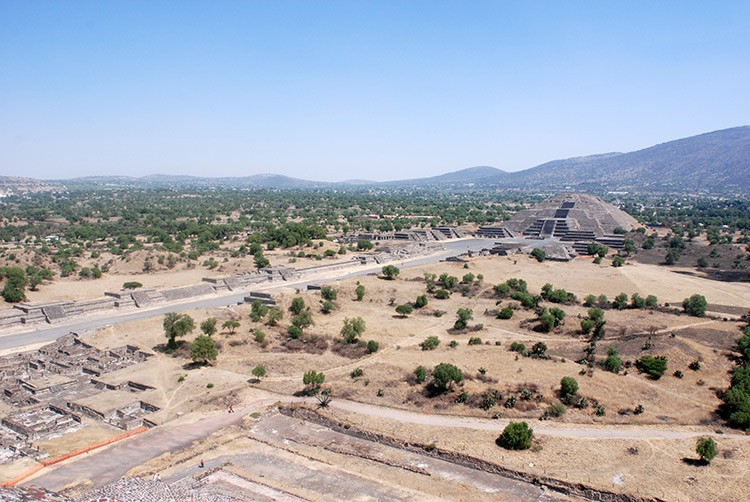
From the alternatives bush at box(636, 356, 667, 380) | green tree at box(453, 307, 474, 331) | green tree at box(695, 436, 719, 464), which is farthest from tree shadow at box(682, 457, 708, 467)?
green tree at box(453, 307, 474, 331)

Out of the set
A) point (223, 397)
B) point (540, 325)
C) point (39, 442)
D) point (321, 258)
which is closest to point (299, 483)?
point (223, 397)

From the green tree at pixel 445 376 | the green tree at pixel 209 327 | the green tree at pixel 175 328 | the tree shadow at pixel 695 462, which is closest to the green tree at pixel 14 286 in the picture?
the green tree at pixel 175 328

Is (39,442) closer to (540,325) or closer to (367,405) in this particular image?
(367,405)

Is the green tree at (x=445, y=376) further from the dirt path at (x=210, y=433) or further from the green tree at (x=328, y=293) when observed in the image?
the green tree at (x=328, y=293)

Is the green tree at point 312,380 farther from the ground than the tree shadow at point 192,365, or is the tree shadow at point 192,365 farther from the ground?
the green tree at point 312,380

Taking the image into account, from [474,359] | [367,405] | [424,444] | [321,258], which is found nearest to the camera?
[424,444]

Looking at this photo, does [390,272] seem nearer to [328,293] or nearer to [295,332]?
[328,293]
